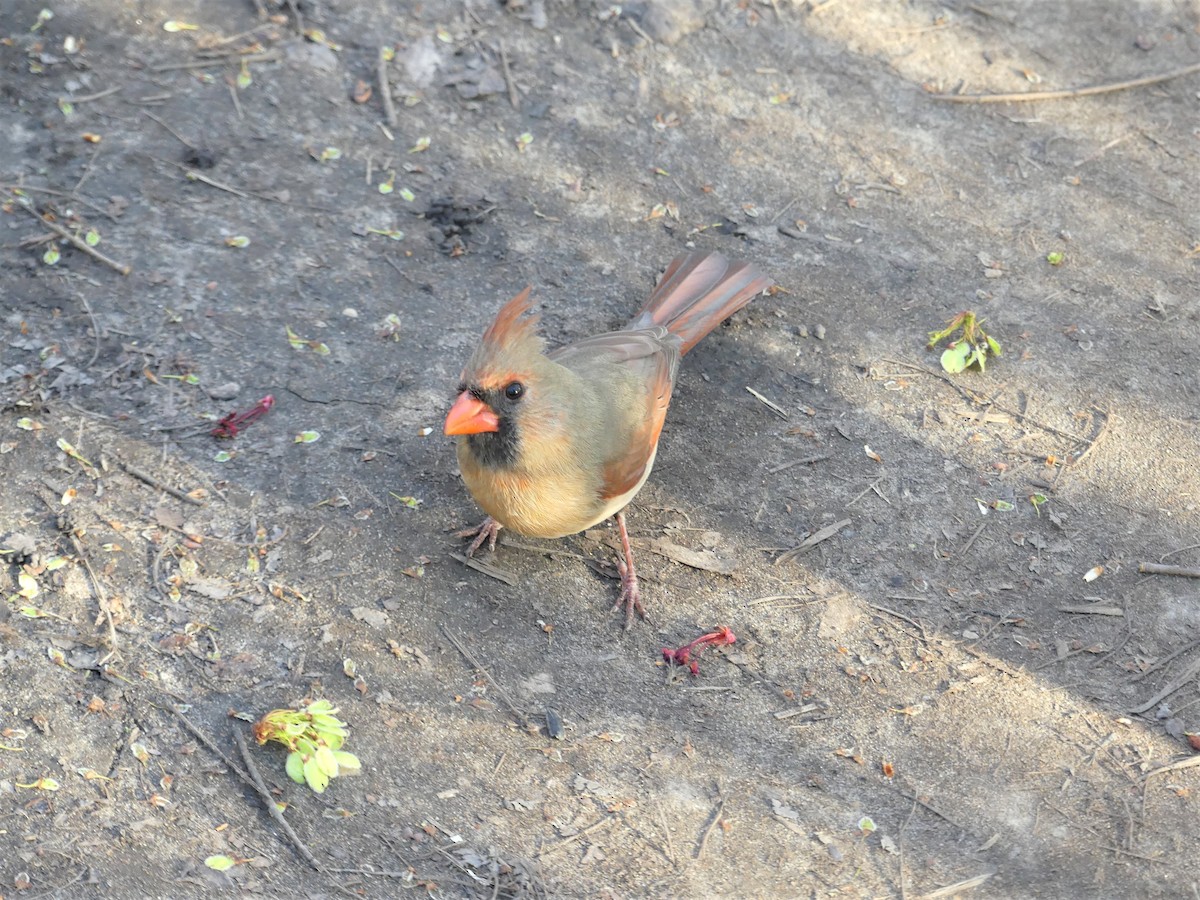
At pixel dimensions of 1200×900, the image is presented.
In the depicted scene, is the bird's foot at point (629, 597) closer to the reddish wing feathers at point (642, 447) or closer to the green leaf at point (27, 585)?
the reddish wing feathers at point (642, 447)

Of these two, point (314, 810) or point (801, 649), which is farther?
point (801, 649)

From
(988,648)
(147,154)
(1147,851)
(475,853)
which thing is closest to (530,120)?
(147,154)

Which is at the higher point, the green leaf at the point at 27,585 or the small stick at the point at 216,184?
the small stick at the point at 216,184

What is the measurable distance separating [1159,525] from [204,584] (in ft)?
10.3

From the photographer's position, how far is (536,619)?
12.5 feet

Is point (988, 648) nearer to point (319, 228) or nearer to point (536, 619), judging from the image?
point (536, 619)

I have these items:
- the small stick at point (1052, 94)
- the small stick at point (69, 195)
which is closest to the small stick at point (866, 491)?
the small stick at point (1052, 94)

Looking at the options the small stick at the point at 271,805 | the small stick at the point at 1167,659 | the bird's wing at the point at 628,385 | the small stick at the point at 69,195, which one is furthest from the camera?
the small stick at the point at 69,195

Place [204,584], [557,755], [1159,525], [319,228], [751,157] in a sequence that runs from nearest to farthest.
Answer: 1. [557,755]
2. [204,584]
3. [1159,525]
4. [319,228]
5. [751,157]

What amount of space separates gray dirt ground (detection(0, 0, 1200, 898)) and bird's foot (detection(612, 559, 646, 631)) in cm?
6

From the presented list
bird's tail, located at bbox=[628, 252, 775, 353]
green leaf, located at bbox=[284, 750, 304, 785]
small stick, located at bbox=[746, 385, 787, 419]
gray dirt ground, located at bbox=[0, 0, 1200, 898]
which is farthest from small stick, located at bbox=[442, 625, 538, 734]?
small stick, located at bbox=[746, 385, 787, 419]

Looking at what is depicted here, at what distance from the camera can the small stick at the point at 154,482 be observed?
3916mm

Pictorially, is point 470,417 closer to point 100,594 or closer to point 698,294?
point 100,594

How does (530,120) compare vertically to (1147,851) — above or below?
above
